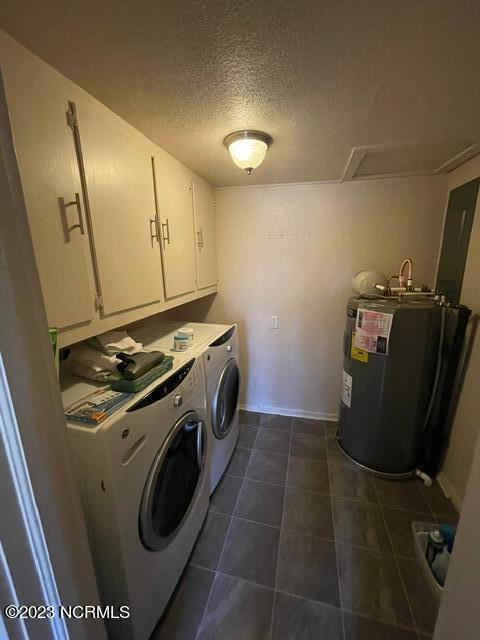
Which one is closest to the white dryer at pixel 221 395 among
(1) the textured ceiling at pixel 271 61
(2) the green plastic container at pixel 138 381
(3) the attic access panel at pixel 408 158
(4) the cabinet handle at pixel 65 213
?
(2) the green plastic container at pixel 138 381

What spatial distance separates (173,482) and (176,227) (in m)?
1.34

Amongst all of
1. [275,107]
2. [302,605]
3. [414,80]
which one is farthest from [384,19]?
[302,605]

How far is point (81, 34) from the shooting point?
714 millimetres

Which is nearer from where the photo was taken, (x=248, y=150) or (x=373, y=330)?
(x=248, y=150)

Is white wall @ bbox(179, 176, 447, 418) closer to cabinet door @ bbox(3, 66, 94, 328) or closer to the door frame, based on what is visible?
cabinet door @ bbox(3, 66, 94, 328)

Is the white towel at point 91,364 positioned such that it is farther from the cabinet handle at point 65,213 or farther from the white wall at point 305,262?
the white wall at point 305,262

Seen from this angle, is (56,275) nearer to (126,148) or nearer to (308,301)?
(126,148)

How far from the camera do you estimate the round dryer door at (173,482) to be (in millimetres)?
899

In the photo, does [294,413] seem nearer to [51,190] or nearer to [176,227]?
[176,227]

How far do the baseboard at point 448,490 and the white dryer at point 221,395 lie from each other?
4.62 feet

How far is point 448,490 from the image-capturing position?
1.61m

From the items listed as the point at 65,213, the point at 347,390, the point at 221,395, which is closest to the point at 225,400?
the point at 221,395

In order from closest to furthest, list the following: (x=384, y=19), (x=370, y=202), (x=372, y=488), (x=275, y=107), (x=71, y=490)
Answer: (x=71, y=490)
(x=384, y=19)
(x=275, y=107)
(x=372, y=488)
(x=370, y=202)

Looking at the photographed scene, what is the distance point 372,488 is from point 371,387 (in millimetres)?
664
